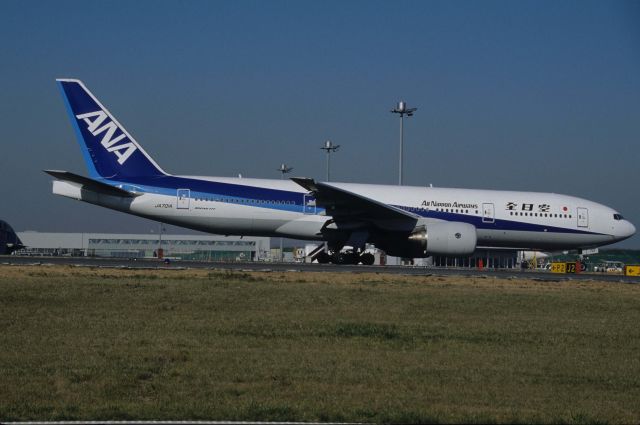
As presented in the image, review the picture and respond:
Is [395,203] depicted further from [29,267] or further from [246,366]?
[246,366]

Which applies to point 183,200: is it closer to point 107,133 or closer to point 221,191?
point 221,191

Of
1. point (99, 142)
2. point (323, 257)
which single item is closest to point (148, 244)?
point (323, 257)

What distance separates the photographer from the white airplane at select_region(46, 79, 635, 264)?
29125mm

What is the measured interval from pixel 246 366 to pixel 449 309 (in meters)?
7.64

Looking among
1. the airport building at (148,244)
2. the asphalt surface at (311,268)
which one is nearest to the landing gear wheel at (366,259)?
the asphalt surface at (311,268)

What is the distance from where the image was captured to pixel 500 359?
1041cm

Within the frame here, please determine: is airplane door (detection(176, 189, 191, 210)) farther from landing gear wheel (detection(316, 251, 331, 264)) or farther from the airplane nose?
the airplane nose

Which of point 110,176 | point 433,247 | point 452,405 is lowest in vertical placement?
point 452,405

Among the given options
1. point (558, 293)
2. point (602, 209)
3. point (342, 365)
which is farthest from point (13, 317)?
point (602, 209)

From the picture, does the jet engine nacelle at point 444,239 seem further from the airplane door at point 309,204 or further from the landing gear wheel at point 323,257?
the landing gear wheel at point 323,257

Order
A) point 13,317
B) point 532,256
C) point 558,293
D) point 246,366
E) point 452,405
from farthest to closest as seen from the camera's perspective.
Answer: point 532,256, point 558,293, point 13,317, point 246,366, point 452,405

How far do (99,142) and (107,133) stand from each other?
18.4 inches

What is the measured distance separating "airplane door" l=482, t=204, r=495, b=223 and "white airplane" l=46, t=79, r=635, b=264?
0.13 ft

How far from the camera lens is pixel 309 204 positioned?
3034cm
